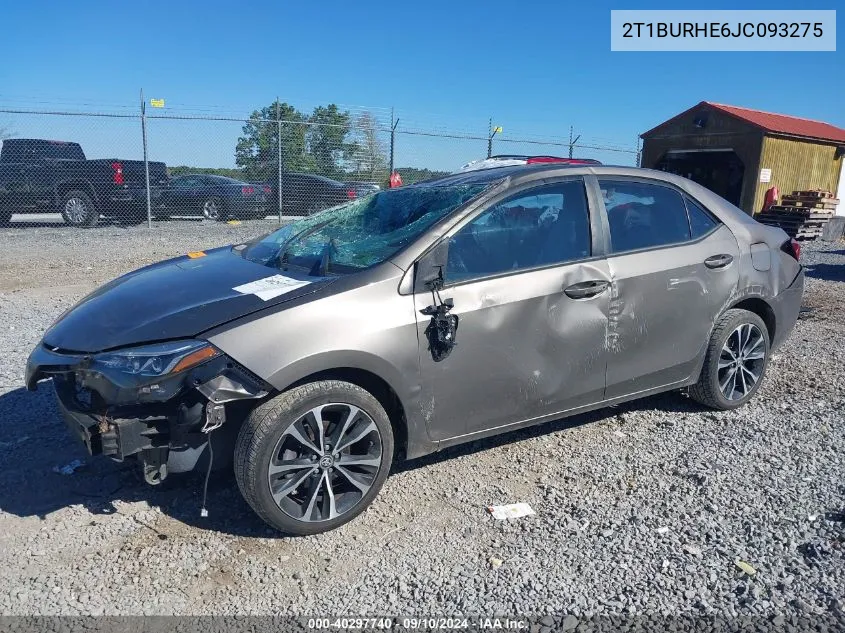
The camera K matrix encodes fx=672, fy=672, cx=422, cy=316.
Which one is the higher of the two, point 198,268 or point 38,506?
point 198,268

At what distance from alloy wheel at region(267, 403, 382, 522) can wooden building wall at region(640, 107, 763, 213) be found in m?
17.1

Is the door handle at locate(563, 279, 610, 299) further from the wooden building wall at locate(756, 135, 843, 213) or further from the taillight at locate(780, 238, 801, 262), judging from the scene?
the wooden building wall at locate(756, 135, 843, 213)

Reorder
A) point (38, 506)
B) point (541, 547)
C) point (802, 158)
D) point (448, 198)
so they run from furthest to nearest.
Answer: point (802, 158) < point (448, 198) < point (38, 506) < point (541, 547)

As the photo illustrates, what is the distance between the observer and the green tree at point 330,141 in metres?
15.9

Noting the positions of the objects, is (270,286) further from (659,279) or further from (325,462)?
(659,279)

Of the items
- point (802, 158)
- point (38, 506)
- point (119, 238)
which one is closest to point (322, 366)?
point (38, 506)

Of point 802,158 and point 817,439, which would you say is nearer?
point 817,439

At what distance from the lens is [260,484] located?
300cm

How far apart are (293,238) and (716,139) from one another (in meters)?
17.0

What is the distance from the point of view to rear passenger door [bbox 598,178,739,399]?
156 inches

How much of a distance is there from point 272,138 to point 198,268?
1222 centimetres

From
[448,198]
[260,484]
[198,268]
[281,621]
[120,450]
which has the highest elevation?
[448,198]

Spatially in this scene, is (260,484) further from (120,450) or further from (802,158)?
(802,158)

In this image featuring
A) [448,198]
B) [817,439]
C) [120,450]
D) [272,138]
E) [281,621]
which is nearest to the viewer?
[281,621]
